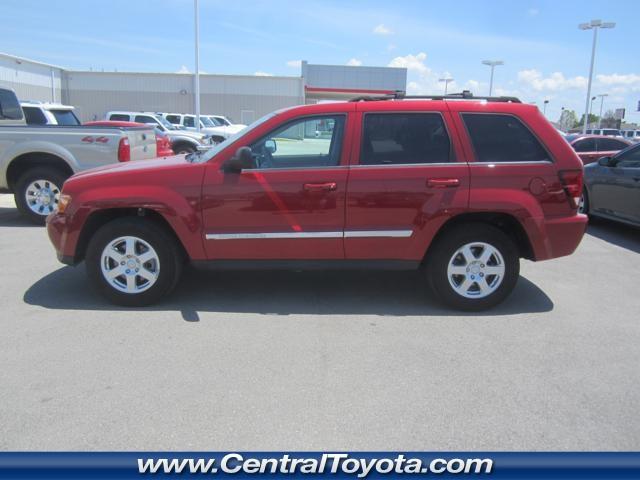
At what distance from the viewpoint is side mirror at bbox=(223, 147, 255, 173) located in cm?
443

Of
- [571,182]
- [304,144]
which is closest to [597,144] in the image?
[571,182]

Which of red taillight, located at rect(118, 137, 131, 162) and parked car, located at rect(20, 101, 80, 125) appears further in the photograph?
parked car, located at rect(20, 101, 80, 125)

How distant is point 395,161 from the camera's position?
4652 mm

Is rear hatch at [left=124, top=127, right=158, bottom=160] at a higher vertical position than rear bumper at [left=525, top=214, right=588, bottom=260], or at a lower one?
higher

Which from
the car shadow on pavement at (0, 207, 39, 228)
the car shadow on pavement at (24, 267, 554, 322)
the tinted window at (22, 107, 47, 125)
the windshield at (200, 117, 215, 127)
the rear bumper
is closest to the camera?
the rear bumper

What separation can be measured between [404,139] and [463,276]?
4.38 feet

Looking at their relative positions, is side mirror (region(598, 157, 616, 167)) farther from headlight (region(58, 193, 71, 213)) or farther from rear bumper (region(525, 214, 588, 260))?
headlight (region(58, 193, 71, 213))

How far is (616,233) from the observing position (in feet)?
29.4

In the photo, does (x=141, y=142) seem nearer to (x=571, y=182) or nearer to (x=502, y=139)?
(x=502, y=139)

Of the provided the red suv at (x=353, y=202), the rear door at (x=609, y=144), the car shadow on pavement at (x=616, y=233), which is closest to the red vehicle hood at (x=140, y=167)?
the red suv at (x=353, y=202)

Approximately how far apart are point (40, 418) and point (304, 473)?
156 centimetres

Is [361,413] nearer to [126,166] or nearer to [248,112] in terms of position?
[126,166]

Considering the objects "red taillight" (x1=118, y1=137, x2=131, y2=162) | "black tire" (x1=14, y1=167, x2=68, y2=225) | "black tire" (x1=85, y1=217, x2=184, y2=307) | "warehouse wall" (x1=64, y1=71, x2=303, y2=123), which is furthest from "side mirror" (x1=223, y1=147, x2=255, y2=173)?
"warehouse wall" (x1=64, y1=71, x2=303, y2=123)

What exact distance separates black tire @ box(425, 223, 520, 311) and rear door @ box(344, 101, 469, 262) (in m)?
0.16
